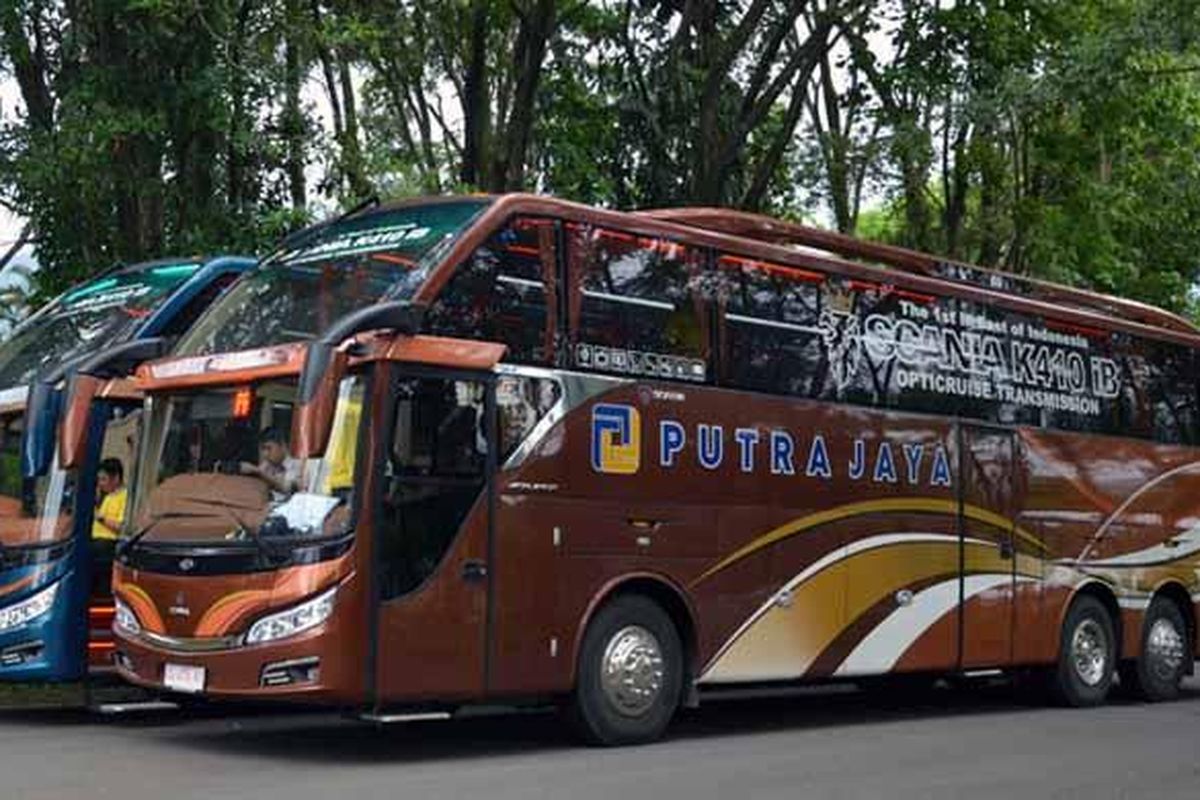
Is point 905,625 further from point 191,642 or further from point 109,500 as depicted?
point 109,500

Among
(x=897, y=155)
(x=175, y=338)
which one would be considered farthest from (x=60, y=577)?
(x=897, y=155)

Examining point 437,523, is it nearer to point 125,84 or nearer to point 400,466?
point 400,466

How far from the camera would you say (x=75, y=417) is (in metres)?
11.6

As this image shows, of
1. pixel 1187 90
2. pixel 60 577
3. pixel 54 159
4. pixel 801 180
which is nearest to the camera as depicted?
pixel 60 577

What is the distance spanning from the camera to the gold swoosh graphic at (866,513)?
12.5m

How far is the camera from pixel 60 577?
12383 millimetres

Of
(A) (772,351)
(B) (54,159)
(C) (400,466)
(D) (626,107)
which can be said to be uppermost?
(D) (626,107)

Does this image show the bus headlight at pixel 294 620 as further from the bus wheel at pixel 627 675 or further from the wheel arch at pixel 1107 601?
the wheel arch at pixel 1107 601

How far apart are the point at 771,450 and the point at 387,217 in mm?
3398

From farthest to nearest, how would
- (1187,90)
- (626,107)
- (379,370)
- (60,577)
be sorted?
1. (1187,90)
2. (626,107)
3. (60,577)
4. (379,370)

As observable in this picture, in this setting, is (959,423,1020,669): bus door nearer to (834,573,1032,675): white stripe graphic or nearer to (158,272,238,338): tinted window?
(834,573,1032,675): white stripe graphic

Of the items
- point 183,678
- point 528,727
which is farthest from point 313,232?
point 528,727

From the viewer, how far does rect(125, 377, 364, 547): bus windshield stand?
10180 millimetres

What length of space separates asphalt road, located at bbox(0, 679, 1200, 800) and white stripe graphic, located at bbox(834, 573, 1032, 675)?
526mm
